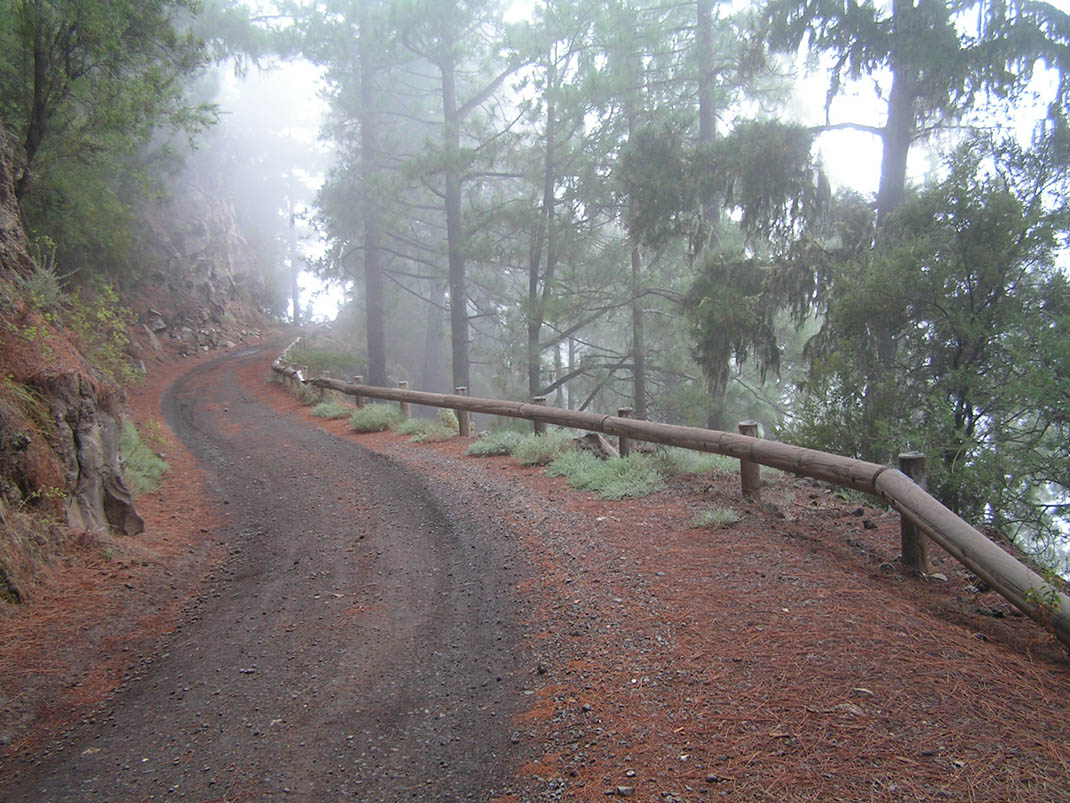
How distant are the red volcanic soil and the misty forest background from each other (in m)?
2.62

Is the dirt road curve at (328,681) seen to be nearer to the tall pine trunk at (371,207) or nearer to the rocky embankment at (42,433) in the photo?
the rocky embankment at (42,433)

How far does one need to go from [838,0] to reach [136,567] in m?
12.8

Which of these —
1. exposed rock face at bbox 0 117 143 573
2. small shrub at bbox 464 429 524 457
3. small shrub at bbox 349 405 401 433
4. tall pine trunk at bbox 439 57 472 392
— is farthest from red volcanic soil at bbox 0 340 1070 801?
tall pine trunk at bbox 439 57 472 392

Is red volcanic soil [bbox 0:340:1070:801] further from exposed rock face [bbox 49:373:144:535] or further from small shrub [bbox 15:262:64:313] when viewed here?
small shrub [bbox 15:262:64:313]

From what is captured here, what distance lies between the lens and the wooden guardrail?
11.6ft

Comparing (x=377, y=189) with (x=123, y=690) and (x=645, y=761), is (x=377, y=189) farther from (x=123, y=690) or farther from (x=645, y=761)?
(x=645, y=761)

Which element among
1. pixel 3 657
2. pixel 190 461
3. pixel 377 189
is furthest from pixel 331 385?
pixel 3 657

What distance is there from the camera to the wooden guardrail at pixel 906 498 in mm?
3541

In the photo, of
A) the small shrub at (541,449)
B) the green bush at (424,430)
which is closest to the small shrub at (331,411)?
the green bush at (424,430)

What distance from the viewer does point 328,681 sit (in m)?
3.93

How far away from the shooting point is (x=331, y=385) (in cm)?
1627

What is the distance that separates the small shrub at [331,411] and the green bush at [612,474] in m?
7.30

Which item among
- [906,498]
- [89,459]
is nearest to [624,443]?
[906,498]

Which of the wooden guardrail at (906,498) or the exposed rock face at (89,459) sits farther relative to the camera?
the exposed rock face at (89,459)
